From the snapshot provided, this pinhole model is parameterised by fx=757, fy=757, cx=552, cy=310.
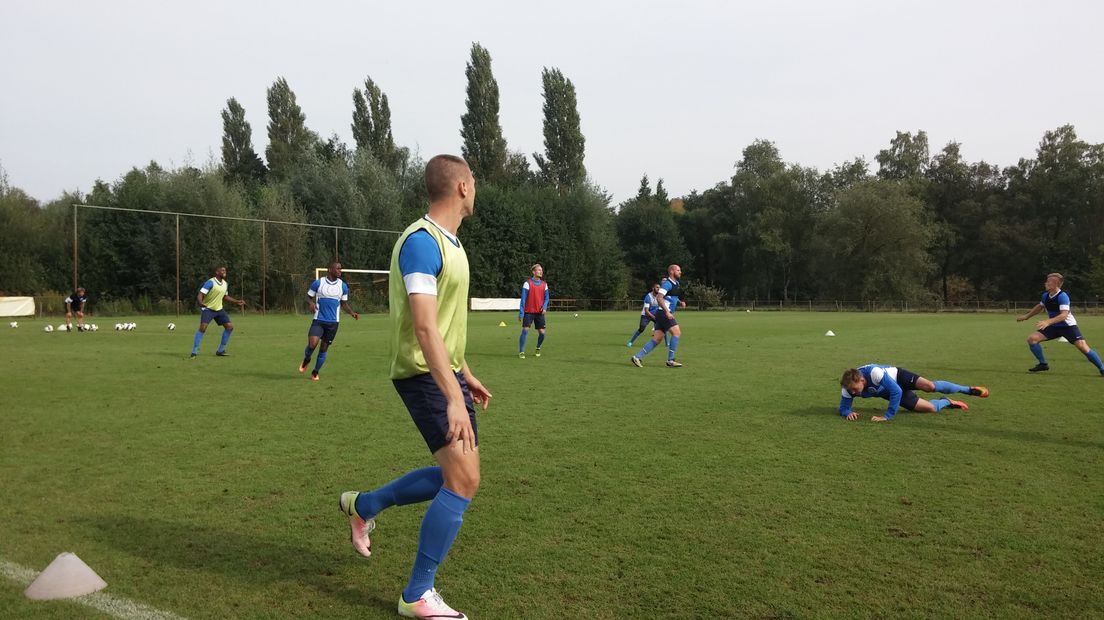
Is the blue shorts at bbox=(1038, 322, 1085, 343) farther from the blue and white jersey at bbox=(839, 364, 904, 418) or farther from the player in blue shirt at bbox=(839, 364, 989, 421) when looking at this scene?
the blue and white jersey at bbox=(839, 364, 904, 418)

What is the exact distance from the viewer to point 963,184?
73.4 metres

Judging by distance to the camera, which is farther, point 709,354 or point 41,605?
point 709,354

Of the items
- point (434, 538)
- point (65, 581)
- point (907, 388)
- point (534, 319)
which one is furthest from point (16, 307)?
point (434, 538)

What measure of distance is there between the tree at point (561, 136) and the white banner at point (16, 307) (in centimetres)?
4231

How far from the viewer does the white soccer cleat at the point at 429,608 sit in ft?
11.1

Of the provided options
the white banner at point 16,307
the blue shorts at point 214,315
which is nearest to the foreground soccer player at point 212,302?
the blue shorts at point 214,315

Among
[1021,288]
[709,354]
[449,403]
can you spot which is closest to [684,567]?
[449,403]

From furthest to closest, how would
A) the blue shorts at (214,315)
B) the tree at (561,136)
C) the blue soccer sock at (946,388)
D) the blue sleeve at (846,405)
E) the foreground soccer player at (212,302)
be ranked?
the tree at (561,136), the blue shorts at (214,315), the foreground soccer player at (212,302), the blue soccer sock at (946,388), the blue sleeve at (846,405)

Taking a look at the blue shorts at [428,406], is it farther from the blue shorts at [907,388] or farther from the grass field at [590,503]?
the blue shorts at [907,388]

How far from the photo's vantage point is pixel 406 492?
3.92 metres

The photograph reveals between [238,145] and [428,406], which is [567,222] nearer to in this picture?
[238,145]

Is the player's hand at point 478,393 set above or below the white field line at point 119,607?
above

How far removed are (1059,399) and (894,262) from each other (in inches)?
2335

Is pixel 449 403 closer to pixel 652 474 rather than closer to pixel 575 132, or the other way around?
pixel 652 474
